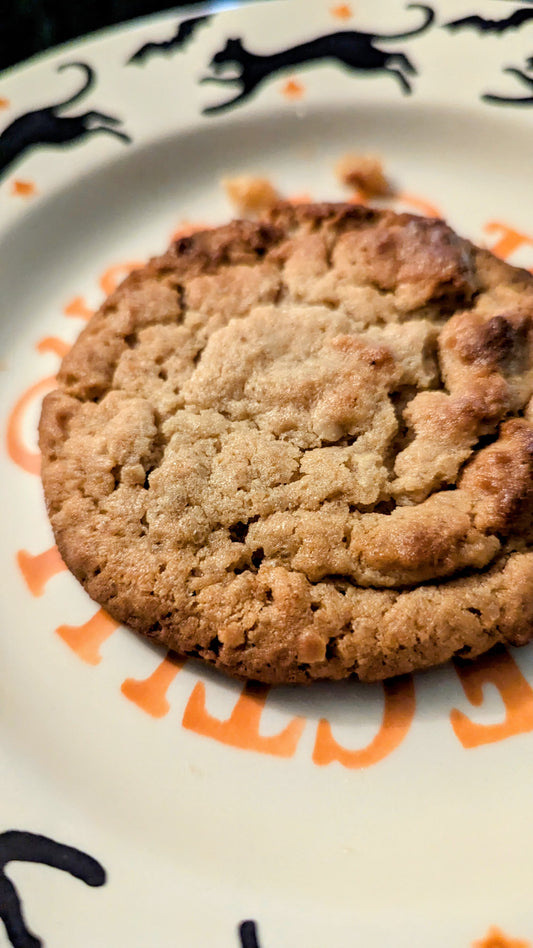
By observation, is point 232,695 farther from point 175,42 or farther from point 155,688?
point 175,42

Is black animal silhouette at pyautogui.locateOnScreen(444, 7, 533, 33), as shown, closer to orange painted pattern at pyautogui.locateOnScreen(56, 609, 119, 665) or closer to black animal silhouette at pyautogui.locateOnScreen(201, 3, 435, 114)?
black animal silhouette at pyautogui.locateOnScreen(201, 3, 435, 114)

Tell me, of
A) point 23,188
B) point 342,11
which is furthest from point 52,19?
point 342,11

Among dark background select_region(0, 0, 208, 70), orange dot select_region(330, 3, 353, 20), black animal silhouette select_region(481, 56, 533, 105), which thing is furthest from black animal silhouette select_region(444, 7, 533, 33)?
dark background select_region(0, 0, 208, 70)

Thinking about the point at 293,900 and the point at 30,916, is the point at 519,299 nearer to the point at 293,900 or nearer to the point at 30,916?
the point at 293,900

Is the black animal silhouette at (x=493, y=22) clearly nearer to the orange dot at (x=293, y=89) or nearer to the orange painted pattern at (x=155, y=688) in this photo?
the orange dot at (x=293, y=89)

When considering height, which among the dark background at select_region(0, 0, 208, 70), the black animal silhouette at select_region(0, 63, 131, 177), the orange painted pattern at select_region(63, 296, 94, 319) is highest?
the dark background at select_region(0, 0, 208, 70)

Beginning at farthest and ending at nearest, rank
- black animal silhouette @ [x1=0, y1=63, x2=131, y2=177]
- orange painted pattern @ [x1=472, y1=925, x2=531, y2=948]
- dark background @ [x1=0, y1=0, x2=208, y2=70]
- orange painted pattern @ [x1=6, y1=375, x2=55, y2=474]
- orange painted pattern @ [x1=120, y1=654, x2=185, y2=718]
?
dark background @ [x1=0, y1=0, x2=208, y2=70], black animal silhouette @ [x1=0, y1=63, x2=131, y2=177], orange painted pattern @ [x1=6, y1=375, x2=55, y2=474], orange painted pattern @ [x1=120, y1=654, x2=185, y2=718], orange painted pattern @ [x1=472, y1=925, x2=531, y2=948]

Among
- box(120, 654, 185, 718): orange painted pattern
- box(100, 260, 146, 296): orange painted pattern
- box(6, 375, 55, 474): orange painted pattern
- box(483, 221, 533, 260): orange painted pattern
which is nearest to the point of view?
box(120, 654, 185, 718): orange painted pattern

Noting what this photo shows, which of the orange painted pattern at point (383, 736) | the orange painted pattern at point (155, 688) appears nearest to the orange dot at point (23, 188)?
the orange painted pattern at point (155, 688)
